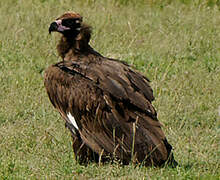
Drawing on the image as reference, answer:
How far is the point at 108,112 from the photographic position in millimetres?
5973

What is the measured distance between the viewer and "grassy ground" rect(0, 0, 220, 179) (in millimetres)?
6068

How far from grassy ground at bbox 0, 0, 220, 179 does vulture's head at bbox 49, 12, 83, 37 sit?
118 centimetres

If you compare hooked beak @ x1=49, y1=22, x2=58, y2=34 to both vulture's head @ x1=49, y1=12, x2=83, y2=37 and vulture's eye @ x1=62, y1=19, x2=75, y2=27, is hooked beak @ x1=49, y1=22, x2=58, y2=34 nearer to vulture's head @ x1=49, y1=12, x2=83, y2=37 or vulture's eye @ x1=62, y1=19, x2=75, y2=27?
vulture's head @ x1=49, y1=12, x2=83, y2=37

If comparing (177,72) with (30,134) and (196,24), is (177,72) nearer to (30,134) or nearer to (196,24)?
(196,24)

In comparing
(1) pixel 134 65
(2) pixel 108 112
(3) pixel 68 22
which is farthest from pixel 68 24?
(1) pixel 134 65

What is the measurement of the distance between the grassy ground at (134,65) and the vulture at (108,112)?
5.9 inches

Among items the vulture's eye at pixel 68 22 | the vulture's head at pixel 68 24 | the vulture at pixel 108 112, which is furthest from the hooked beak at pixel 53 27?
the vulture at pixel 108 112

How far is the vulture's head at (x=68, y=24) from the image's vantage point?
21.9 feet

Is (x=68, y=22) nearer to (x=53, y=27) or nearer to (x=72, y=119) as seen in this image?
(x=53, y=27)

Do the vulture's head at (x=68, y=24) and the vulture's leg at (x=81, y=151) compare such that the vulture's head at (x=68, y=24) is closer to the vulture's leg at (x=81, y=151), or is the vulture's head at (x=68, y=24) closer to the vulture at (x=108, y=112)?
the vulture at (x=108, y=112)

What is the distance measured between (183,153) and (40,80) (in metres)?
3.11

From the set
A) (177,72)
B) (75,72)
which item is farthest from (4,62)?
(75,72)

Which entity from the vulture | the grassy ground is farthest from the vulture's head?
the grassy ground

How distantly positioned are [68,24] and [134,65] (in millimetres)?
2860
